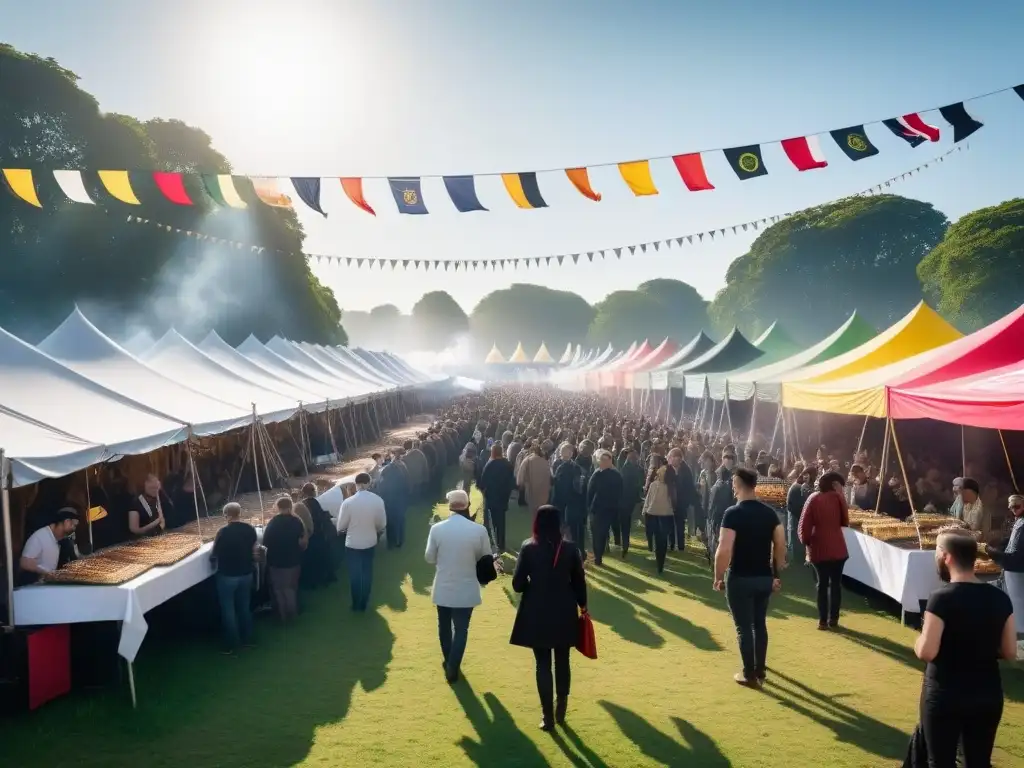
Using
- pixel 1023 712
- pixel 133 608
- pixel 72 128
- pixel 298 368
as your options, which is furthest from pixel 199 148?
pixel 1023 712

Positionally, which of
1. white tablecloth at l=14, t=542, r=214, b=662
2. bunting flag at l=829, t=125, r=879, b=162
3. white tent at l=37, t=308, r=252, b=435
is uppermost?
bunting flag at l=829, t=125, r=879, b=162

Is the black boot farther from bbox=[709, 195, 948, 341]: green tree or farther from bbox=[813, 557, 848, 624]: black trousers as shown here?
bbox=[709, 195, 948, 341]: green tree

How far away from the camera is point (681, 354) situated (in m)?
25.2

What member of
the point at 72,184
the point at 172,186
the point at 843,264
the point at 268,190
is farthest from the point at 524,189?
the point at 843,264

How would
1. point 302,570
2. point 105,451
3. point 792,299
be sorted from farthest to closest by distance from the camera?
point 792,299, point 302,570, point 105,451

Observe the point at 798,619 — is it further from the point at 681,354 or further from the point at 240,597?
the point at 681,354

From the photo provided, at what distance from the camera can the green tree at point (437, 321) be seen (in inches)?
4914

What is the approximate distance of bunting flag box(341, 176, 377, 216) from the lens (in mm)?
11938

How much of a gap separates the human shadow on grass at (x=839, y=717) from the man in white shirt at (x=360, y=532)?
3898 millimetres

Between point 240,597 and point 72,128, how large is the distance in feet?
91.1

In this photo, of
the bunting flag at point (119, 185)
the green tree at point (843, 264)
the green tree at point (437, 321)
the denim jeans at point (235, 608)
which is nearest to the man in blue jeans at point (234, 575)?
the denim jeans at point (235, 608)

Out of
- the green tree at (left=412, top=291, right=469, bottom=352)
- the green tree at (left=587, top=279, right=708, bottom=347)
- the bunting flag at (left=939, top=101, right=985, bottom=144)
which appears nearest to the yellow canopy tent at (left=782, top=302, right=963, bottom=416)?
the bunting flag at (left=939, top=101, right=985, bottom=144)

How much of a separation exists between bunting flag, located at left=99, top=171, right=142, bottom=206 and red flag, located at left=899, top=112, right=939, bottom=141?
1117 cm

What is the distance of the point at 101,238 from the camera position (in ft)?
96.8
